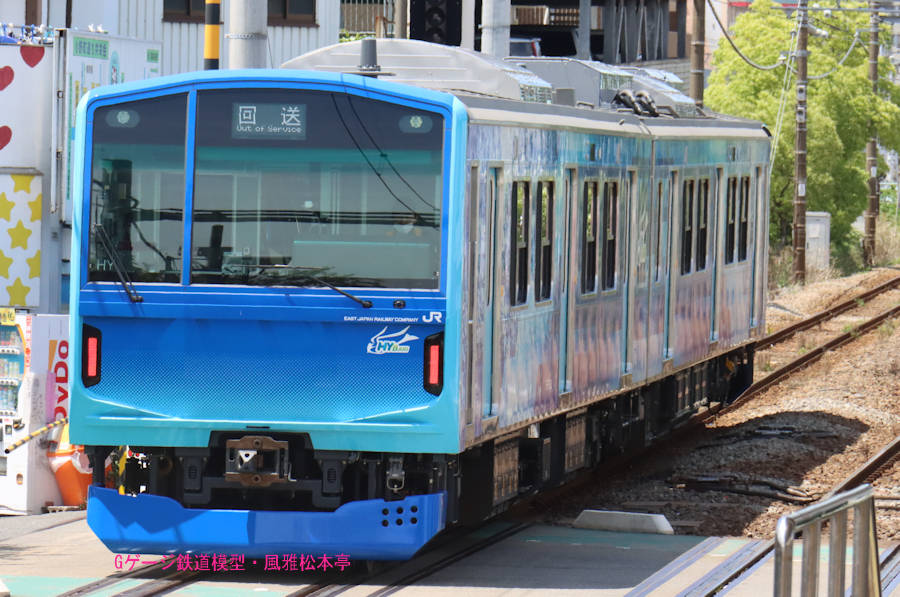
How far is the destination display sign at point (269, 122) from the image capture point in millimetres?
9500

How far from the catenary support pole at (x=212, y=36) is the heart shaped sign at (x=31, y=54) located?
3.19 meters

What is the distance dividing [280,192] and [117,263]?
0.97 m

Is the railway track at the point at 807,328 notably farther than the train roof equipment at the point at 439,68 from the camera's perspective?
Yes

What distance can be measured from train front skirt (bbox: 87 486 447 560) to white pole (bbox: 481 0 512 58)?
8740 mm

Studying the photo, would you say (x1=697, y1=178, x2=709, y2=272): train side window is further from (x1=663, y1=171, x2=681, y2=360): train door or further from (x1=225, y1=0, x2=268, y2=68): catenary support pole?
(x1=225, y1=0, x2=268, y2=68): catenary support pole

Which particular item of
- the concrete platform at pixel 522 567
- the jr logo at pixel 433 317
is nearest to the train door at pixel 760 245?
the concrete platform at pixel 522 567

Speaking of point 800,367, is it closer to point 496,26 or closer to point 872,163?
point 496,26

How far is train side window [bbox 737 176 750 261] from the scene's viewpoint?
17250 millimetres

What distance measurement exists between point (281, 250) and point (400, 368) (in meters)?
0.92

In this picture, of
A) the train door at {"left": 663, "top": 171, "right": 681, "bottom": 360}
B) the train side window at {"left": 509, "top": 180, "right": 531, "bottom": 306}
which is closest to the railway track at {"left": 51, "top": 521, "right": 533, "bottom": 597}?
the train side window at {"left": 509, "top": 180, "right": 531, "bottom": 306}

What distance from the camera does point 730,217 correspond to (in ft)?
54.9

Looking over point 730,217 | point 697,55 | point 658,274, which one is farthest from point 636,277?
point 697,55

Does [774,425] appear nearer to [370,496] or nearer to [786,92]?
[370,496]

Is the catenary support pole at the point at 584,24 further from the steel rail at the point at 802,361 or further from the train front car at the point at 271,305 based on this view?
the train front car at the point at 271,305
